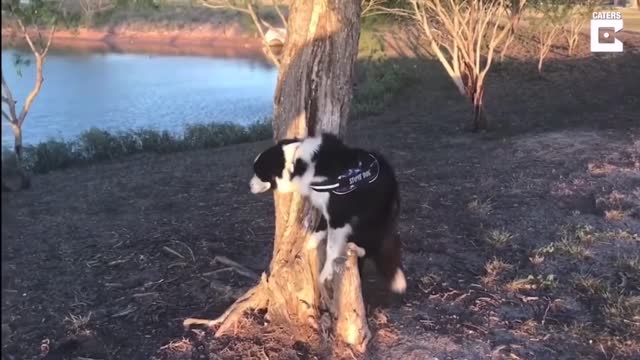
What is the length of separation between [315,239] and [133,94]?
60.7 ft

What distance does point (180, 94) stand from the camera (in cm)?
2270

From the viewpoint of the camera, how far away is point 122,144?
1311cm

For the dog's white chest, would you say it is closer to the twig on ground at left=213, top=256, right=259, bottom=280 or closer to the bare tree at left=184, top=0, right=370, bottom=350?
the bare tree at left=184, top=0, right=370, bottom=350

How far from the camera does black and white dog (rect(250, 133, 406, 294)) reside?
431cm

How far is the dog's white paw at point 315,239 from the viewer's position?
4598 mm

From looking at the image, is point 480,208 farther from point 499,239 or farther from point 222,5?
point 222,5

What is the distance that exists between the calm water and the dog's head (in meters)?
11.3

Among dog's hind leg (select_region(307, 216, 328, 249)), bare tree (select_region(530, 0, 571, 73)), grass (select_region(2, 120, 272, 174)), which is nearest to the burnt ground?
dog's hind leg (select_region(307, 216, 328, 249))

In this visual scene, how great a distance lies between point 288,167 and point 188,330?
1.30 m

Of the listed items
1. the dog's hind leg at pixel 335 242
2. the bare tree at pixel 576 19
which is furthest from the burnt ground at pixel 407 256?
the bare tree at pixel 576 19

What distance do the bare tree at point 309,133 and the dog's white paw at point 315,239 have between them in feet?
0.05

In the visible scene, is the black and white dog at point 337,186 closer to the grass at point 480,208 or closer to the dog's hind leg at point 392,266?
the dog's hind leg at point 392,266

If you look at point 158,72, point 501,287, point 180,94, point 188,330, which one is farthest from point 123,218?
point 158,72

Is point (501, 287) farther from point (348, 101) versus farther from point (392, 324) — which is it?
point (348, 101)
